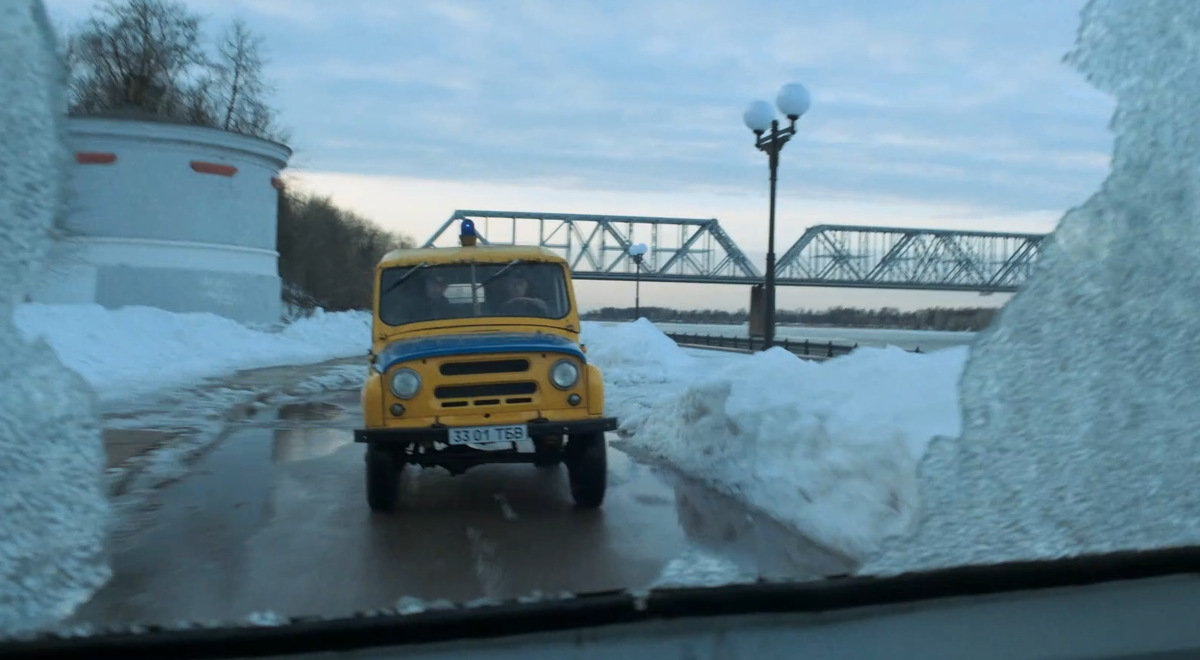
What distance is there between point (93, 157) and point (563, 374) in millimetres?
4285

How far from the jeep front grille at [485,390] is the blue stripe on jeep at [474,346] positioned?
0.22 m

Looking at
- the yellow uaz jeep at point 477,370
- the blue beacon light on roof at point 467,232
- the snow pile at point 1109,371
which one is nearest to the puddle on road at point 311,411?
the yellow uaz jeep at point 477,370

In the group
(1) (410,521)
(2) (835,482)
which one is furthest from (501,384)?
(2) (835,482)

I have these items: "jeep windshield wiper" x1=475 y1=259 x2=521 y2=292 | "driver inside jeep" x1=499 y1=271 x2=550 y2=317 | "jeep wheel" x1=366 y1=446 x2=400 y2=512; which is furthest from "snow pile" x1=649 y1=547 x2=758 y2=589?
"jeep windshield wiper" x1=475 y1=259 x2=521 y2=292

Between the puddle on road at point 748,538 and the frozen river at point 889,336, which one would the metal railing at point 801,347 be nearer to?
the frozen river at point 889,336

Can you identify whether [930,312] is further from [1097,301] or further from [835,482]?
[835,482]

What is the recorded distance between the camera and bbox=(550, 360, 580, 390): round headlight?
21.6 feet

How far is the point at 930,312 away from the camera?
3.27m

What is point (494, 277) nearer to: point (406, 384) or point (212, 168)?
point (406, 384)

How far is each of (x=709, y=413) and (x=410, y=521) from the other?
3.43 m

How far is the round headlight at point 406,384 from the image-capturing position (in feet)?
21.1

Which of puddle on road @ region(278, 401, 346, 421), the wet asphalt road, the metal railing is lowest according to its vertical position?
puddle on road @ region(278, 401, 346, 421)

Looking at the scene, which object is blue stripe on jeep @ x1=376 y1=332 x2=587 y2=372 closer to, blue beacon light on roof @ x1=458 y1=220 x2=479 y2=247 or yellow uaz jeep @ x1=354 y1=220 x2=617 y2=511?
yellow uaz jeep @ x1=354 y1=220 x2=617 y2=511

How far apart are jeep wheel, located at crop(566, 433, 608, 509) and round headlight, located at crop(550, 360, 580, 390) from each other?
0.46 m
